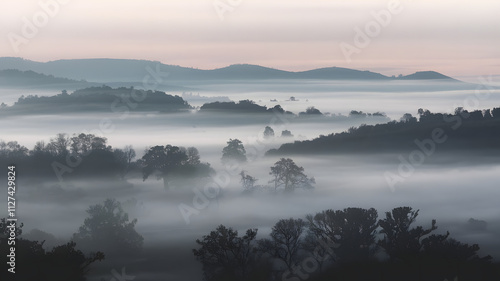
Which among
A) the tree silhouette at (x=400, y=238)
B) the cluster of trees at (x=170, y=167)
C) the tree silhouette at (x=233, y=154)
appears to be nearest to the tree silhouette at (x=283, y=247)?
the tree silhouette at (x=400, y=238)

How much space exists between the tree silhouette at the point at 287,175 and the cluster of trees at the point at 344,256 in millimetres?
47900

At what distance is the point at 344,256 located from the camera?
45.2m

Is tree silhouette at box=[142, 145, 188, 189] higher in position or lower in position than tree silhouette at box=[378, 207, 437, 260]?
higher

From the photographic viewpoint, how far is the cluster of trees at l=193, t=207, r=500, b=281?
130 ft

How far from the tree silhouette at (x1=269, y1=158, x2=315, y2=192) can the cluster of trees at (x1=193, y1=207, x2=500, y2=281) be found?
47.9 m

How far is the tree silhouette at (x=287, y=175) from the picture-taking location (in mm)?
97438

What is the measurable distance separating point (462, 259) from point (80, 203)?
5323 cm

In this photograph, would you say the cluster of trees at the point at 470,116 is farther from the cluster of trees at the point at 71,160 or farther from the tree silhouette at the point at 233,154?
the cluster of trees at the point at 71,160

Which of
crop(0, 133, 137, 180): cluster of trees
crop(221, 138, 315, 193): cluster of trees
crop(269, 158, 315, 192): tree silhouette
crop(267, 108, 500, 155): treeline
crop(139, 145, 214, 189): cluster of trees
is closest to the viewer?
crop(139, 145, 214, 189): cluster of trees

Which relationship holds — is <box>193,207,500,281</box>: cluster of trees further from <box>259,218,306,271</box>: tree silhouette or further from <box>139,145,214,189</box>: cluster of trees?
<box>139,145,214,189</box>: cluster of trees

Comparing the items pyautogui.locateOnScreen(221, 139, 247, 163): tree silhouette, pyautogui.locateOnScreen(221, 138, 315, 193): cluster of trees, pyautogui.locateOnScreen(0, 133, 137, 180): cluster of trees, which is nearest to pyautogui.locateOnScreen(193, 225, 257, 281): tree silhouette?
pyautogui.locateOnScreen(221, 138, 315, 193): cluster of trees

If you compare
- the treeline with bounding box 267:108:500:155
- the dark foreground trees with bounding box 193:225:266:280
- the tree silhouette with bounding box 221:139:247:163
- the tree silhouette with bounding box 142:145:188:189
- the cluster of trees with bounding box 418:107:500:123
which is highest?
the cluster of trees with bounding box 418:107:500:123

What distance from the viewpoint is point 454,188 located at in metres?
119
